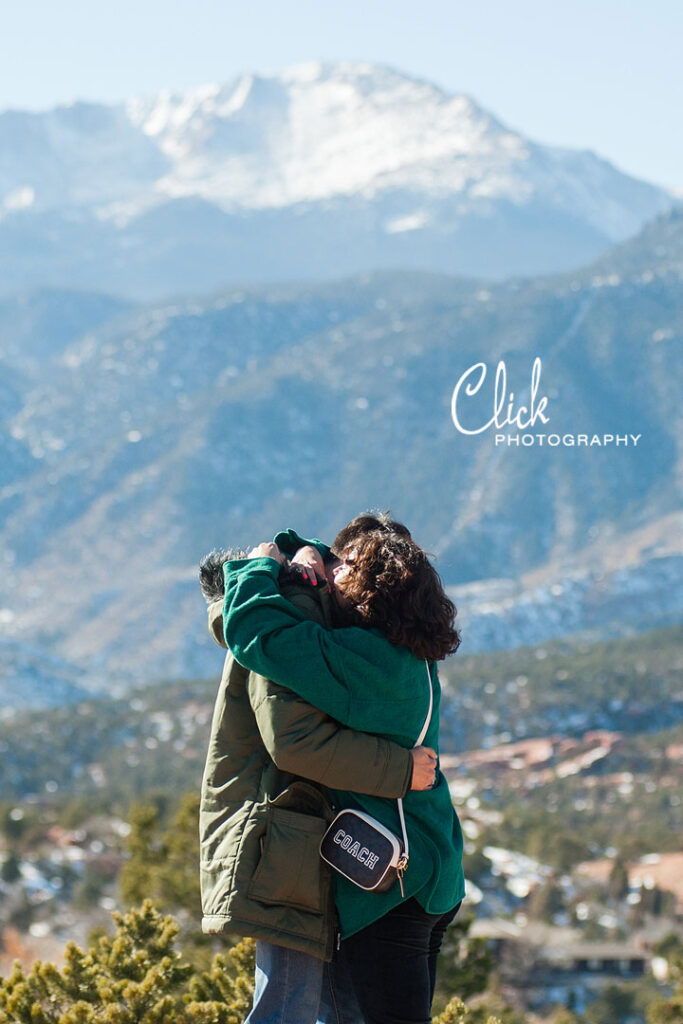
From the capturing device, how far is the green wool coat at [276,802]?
494 centimetres

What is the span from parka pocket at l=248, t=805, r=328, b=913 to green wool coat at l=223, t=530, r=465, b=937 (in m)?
0.14

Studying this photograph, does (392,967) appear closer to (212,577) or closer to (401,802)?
(401,802)

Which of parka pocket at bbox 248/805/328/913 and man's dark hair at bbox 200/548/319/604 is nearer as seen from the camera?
parka pocket at bbox 248/805/328/913

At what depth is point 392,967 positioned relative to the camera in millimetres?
5082

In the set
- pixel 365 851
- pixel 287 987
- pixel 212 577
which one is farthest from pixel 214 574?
pixel 287 987

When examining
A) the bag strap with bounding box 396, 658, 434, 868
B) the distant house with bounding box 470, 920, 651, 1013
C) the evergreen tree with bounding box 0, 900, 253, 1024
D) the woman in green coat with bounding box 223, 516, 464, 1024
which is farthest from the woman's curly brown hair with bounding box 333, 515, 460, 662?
the distant house with bounding box 470, 920, 651, 1013

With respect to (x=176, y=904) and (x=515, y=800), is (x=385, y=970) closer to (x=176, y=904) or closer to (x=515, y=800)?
(x=176, y=904)

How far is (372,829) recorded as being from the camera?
5.00 m

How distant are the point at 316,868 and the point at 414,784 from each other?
0.48 m

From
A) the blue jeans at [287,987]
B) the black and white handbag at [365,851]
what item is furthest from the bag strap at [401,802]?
the blue jeans at [287,987]

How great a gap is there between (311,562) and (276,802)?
0.92m

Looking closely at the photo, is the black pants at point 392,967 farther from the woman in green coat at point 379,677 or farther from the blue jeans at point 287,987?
the blue jeans at point 287,987

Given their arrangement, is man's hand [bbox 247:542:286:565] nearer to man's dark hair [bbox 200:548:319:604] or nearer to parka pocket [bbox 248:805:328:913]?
man's dark hair [bbox 200:548:319:604]

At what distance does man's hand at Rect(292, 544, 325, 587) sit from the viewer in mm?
5289
